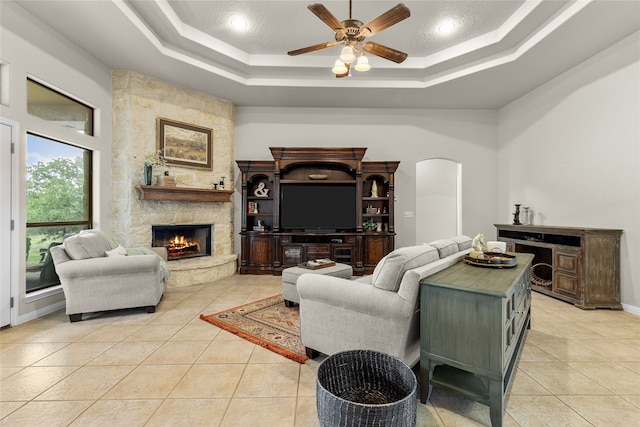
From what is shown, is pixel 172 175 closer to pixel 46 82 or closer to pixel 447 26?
pixel 46 82

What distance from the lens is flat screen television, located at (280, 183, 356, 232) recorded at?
5.41 meters

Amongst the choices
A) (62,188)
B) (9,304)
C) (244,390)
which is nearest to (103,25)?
(62,188)

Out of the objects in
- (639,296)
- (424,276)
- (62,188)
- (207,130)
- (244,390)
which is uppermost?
(207,130)

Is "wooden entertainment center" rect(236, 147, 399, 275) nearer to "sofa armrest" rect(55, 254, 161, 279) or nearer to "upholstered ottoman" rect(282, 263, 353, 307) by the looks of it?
"upholstered ottoman" rect(282, 263, 353, 307)

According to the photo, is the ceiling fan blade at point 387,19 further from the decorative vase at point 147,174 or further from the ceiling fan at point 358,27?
the decorative vase at point 147,174

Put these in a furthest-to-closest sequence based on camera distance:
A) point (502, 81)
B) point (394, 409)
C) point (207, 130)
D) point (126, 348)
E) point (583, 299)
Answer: point (207, 130)
point (502, 81)
point (583, 299)
point (126, 348)
point (394, 409)

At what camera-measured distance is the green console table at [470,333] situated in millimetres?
1524

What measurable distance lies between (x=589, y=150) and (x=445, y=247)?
3.23 metres

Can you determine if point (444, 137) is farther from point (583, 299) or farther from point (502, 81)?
point (583, 299)

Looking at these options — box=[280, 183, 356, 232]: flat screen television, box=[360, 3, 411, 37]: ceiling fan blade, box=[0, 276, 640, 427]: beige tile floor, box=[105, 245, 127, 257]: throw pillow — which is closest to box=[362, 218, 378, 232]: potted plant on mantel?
box=[280, 183, 356, 232]: flat screen television

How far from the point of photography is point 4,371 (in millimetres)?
2107

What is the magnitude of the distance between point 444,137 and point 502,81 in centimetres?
141

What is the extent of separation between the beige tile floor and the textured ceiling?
3.28 meters

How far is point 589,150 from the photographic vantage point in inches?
153
